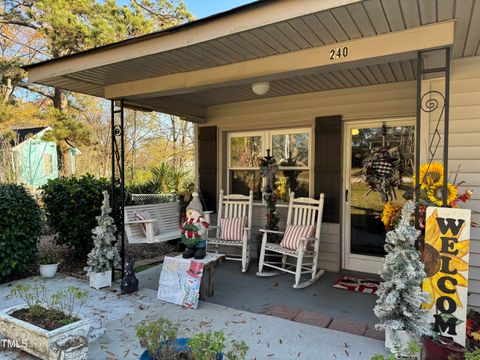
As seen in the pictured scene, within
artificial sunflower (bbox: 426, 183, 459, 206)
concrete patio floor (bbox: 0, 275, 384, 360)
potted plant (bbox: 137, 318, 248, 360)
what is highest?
artificial sunflower (bbox: 426, 183, 459, 206)

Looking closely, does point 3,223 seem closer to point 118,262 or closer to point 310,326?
point 118,262

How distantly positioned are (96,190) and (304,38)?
3425mm

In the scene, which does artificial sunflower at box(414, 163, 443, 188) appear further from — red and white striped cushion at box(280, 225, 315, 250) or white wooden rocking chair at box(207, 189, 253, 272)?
white wooden rocking chair at box(207, 189, 253, 272)

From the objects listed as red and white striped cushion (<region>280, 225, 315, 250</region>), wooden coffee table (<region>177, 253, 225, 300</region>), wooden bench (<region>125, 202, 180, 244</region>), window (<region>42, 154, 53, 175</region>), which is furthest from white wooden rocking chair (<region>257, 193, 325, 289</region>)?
window (<region>42, 154, 53, 175</region>)

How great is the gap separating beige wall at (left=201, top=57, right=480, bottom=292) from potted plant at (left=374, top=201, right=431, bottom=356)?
3.86 feet

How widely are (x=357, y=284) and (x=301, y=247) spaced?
0.83m

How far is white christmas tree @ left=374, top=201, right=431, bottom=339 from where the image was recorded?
2.15m

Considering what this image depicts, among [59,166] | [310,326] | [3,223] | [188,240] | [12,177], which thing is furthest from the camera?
[59,166]

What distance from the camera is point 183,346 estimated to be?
1.88 metres

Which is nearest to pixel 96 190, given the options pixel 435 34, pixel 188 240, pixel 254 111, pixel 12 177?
pixel 188 240

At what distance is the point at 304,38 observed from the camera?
2.49 metres

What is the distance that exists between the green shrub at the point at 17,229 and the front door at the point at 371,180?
3.97 m

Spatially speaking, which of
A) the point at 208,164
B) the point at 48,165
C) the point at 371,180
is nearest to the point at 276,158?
the point at 208,164

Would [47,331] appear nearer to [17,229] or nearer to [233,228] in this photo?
[17,229]
